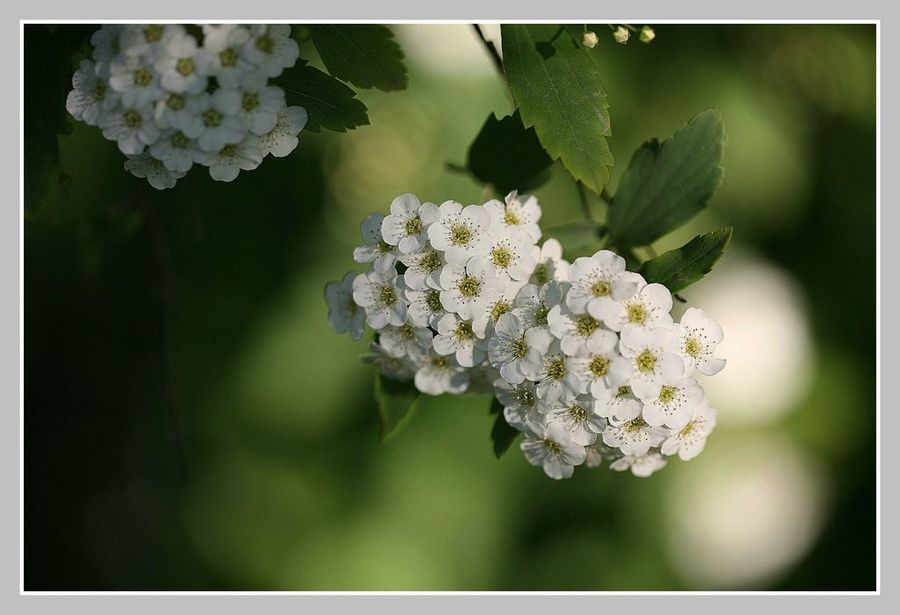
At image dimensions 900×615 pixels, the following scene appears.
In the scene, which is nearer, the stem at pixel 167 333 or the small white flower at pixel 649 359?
the small white flower at pixel 649 359

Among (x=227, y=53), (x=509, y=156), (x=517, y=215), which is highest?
(x=227, y=53)

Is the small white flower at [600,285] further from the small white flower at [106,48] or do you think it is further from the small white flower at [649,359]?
the small white flower at [106,48]

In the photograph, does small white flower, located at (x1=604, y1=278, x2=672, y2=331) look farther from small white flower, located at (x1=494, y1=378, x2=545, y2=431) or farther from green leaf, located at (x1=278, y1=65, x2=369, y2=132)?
green leaf, located at (x1=278, y1=65, x2=369, y2=132)

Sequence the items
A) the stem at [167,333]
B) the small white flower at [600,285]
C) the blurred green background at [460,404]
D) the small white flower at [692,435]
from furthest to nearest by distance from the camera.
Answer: the blurred green background at [460,404] → the stem at [167,333] → the small white flower at [692,435] → the small white flower at [600,285]

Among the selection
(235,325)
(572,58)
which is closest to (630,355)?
(572,58)

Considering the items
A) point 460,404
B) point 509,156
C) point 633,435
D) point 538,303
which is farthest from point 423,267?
point 460,404

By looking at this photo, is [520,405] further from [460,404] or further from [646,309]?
[460,404]

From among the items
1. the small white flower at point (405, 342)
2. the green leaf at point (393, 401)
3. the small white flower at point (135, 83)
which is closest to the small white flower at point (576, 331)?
the small white flower at point (405, 342)
